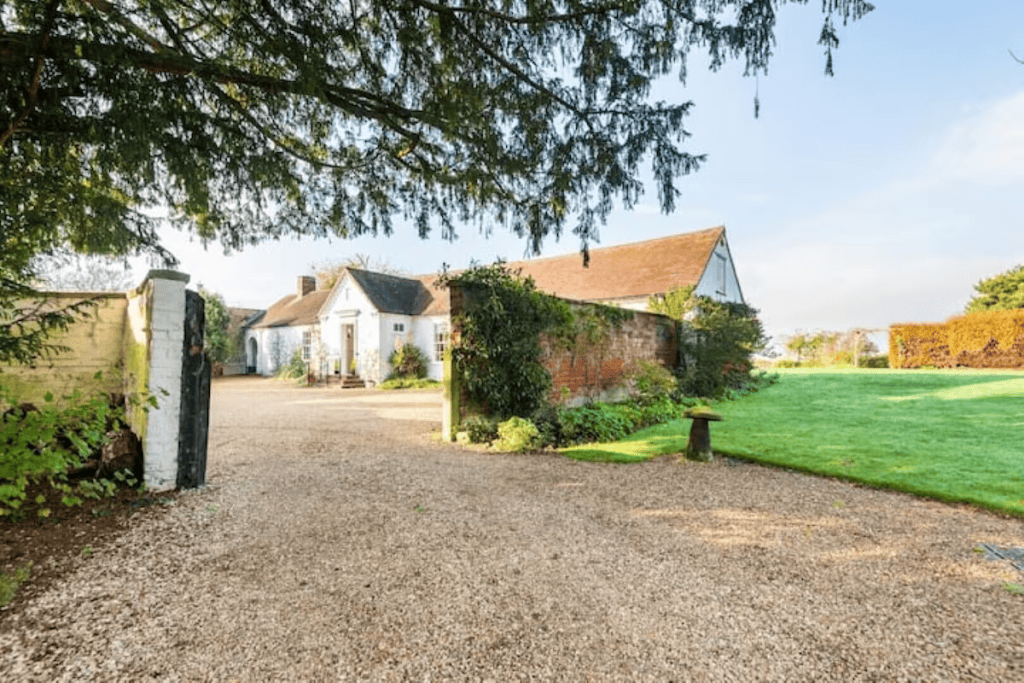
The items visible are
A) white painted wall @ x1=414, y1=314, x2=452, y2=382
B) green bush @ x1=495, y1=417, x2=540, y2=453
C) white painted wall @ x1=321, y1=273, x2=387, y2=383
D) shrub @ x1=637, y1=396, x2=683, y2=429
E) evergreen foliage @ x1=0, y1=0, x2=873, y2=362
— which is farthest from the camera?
white painted wall @ x1=414, y1=314, x2=452, y2=382

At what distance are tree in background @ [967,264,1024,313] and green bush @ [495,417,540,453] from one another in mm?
37567

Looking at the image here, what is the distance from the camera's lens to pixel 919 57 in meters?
4.60

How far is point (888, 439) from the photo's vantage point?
650 cm

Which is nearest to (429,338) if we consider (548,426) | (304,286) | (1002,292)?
(548,426)

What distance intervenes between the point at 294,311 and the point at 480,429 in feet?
73.2

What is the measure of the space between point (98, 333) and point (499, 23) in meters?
5.42

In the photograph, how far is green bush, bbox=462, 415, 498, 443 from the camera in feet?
23.2

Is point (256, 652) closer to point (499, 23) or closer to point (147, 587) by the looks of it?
point (147, 587)

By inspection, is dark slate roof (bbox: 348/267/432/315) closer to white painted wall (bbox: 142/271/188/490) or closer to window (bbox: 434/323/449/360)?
window (bbox: 434/323/449/360)

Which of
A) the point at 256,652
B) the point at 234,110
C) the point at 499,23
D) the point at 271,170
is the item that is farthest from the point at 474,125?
the point at 256,652

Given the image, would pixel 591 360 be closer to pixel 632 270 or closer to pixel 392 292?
pixel 632 270

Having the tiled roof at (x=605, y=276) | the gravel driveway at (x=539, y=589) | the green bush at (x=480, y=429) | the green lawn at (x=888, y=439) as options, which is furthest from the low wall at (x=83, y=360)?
the tiled roof at (x=605, y=276)

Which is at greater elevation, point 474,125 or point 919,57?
point 919,57

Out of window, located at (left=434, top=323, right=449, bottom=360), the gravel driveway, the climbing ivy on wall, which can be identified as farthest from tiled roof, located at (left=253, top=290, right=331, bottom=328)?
the gravel driveway
